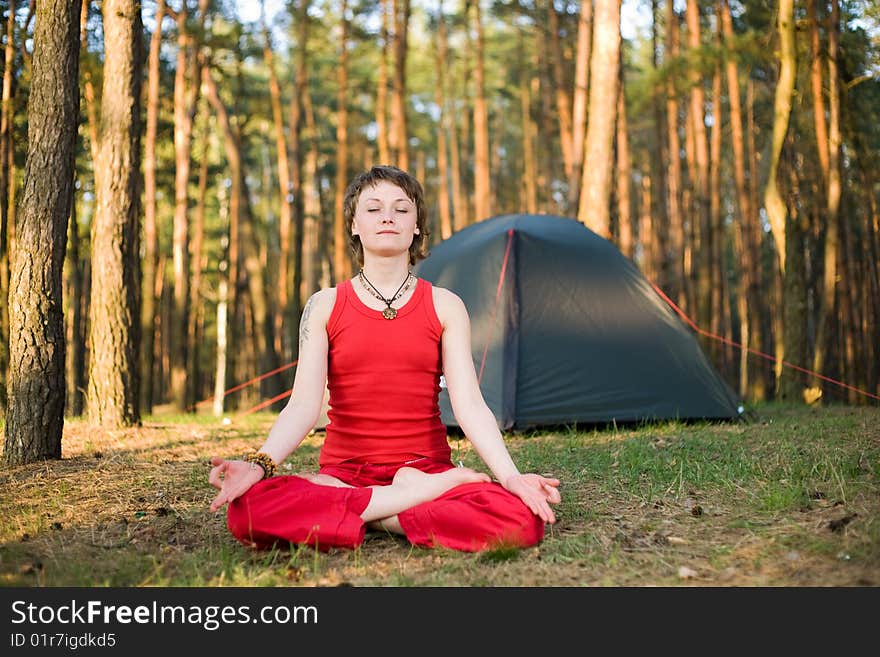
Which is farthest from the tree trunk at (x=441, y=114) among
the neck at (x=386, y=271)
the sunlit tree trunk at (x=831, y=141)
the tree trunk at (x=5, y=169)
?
the neck at (x=386, y=271)

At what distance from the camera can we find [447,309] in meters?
3.57

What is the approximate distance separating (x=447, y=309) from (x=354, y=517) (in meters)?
0.97

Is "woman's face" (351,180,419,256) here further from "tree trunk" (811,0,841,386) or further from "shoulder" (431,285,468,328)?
"tree trunk" (811,0,841,386)

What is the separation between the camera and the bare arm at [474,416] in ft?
10.5

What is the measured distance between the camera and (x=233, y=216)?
19516 mm

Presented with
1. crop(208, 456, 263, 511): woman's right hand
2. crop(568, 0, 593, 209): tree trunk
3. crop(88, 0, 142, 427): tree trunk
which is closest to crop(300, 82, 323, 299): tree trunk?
crop(568, 0, 593, 209): tree trunk

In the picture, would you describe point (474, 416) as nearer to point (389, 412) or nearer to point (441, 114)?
point (389, 412)

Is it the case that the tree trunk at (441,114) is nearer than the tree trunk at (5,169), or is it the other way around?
the tree trunk at (5,169)

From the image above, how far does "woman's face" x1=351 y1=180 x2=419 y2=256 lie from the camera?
3.47 m

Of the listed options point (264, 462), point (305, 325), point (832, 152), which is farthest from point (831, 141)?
point (264, 462)

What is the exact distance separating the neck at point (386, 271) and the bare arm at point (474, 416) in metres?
0.19

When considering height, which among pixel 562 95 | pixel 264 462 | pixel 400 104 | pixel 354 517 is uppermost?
pixel 562 95

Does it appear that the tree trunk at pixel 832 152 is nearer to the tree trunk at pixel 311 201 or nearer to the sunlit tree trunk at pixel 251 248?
the sunlit tree trunk at pixel 251 248

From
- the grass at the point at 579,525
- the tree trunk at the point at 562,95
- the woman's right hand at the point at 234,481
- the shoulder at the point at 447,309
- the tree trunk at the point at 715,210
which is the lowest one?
the grass at the point at 579,525
